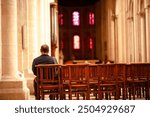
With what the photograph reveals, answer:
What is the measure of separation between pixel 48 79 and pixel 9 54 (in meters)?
1.45

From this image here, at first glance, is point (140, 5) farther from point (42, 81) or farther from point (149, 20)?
point (42, 81)

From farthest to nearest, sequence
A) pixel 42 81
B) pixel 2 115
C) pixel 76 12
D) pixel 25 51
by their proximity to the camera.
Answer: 1. pixel 76 12
2. pixel 25 51
3. pixel 42 81
4. pixel 2 115

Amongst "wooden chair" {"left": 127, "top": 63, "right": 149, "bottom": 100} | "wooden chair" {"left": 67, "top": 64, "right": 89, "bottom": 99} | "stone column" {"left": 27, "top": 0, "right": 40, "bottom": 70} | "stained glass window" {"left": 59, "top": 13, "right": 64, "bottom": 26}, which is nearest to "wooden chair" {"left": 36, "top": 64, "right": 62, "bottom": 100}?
"wooden chair" {"left": 67, "top": 64, "right": 89, "bottom": 99}

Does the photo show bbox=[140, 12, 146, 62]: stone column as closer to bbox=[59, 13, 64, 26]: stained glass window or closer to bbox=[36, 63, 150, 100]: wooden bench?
bbox=[36, 63, 150, 100]: wooden bench

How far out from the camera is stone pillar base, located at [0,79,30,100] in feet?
25.1

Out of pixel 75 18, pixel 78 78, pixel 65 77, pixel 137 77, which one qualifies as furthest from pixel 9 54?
pixel 75 18

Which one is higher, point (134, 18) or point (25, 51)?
point (134, 18)

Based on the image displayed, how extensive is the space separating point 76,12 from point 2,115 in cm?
3251

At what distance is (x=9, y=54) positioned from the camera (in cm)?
784

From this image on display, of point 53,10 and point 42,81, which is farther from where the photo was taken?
point 53,10

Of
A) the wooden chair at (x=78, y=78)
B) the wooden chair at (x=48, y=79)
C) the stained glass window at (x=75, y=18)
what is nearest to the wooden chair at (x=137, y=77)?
the wooden chair at (x=78, y=78)

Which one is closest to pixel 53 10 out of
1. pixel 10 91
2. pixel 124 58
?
pixel 124 58

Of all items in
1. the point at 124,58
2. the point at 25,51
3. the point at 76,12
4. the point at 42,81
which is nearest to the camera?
the point at 42,81

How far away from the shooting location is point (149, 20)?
51.6ft
